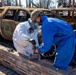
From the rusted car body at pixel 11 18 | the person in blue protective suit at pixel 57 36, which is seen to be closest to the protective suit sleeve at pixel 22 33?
the person in blue protective suit at pixel 57 36

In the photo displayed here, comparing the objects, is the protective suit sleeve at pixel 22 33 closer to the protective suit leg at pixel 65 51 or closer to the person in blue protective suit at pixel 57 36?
the person in blue protective suit at pixel 57 36

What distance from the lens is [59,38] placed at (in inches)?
149

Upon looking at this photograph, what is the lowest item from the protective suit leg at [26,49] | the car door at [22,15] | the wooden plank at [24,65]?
the wooden plank at [24,65]

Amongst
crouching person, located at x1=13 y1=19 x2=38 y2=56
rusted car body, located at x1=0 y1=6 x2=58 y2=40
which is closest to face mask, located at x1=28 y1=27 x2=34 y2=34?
crouching person, located at x1=13 y1=19 x2=38 y2=56

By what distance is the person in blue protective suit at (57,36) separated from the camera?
3.56 m

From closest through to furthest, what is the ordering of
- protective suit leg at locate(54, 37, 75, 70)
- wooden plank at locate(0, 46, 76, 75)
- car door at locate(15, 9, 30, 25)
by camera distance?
1. protective suit leg at locate(54, 37, 75, 70)
2. wooden plank at locate(0, 46, 76, 75)
3. car door at locate(15, 9, 30, 25)

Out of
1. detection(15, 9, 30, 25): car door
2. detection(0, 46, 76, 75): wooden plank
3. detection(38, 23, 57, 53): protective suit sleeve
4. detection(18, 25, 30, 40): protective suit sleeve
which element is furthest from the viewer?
detection(15, 9, 30, 25): car door

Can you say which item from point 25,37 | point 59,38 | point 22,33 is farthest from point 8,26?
point 59,38

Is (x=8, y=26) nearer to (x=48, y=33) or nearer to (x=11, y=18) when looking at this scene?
(x=11, y=18)

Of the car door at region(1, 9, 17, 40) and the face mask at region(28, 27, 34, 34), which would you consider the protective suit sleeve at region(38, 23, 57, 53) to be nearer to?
the face mask at region(28, 27, 34, 34)

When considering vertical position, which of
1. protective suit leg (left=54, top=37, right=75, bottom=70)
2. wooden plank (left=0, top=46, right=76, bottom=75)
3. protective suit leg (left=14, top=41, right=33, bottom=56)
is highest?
protective suit leg (left=54, top=37, right=75, bottom=70)

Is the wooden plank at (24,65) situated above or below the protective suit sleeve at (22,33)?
below

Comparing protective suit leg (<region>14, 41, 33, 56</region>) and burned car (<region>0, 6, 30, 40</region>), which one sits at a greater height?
burned car (<region>0, 6, 30, 40</region>)

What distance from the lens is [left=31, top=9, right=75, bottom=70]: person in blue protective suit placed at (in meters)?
3.56
